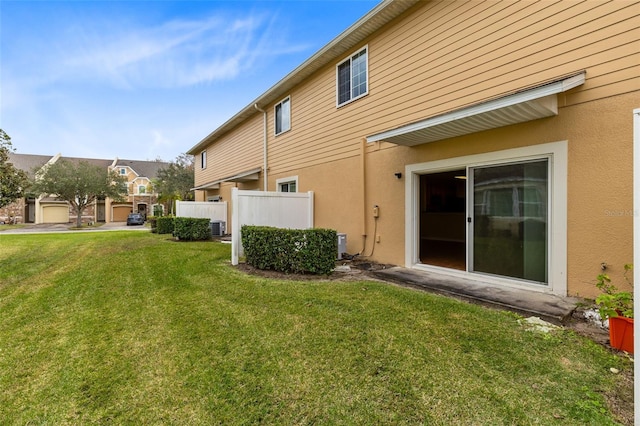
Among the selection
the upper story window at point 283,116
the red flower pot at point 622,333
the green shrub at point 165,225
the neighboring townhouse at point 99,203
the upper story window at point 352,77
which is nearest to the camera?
the red flower pot at point 622,333

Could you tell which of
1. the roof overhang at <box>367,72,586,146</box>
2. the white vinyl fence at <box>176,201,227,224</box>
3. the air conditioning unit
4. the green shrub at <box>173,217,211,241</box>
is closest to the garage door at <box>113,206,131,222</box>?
the white vinyl fence at <box>176,201,227,224</box>

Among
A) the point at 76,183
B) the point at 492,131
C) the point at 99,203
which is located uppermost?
the point at 76,183

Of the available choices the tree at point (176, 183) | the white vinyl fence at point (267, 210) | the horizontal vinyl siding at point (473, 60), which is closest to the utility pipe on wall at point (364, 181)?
the horizontal vinyl siding at point (473, 60)

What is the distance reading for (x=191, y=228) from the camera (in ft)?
38.3

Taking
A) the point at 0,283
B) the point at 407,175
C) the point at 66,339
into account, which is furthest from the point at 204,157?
the point at 66,339

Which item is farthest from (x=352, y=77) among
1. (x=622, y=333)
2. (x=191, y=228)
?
(x=191, y=228)

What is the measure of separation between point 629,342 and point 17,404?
500 cm

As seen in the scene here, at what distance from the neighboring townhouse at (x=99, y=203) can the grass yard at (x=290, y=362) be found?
119ft

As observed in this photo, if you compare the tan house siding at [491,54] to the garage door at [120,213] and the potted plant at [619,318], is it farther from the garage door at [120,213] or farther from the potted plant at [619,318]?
the garage door at [120,213]

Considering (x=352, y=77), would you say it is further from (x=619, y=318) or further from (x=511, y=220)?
(x=619, y=318)

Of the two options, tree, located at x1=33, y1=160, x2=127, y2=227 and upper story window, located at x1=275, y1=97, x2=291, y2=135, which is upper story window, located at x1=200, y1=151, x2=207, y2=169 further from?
tree, located at x1=33, y1=160, x2=127, y2=227

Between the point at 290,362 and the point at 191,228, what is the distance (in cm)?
1026

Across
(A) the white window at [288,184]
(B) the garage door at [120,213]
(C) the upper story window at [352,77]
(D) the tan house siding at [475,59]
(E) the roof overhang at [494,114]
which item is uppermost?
(C) the upper story window at [352,77]

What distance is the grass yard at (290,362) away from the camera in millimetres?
2021
